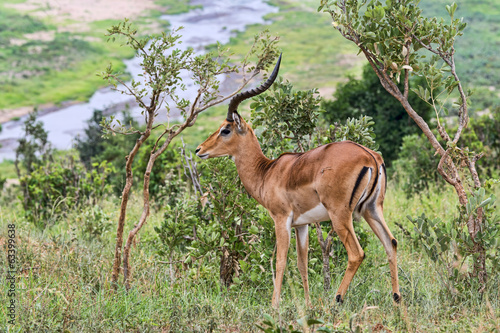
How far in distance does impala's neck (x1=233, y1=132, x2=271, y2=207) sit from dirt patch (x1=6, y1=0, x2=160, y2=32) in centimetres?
3093

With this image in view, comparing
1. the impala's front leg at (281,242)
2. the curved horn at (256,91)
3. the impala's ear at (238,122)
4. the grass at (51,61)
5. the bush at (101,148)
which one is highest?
the curved horn at (256,91)

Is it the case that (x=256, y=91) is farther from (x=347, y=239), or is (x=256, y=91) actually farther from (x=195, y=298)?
(x=195, y=298)

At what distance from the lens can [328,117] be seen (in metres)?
11.4

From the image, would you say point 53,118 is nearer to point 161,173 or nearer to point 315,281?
point 161,173

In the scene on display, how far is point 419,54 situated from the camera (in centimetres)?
426

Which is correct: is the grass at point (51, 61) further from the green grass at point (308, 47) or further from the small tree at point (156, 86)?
the small tree at point (156, 86)

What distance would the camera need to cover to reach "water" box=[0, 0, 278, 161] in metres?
22.0

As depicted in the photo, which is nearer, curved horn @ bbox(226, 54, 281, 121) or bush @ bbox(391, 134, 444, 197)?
curved horn @ bbox(226, 54, 281, 121)

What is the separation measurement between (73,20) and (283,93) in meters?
33.6

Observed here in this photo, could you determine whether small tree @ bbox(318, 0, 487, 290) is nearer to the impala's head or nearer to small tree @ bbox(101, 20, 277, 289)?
small tree @ bbox(101, 20, 277, 289)

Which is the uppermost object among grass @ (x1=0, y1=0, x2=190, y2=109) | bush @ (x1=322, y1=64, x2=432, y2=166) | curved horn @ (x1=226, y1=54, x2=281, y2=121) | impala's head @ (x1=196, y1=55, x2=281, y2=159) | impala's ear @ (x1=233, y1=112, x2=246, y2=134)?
curved horn @ (x1=226, y1=54, x2=281, y2=121)

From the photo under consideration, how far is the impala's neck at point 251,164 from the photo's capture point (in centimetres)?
451

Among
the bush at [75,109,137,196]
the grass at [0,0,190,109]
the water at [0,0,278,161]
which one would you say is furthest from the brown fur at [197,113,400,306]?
the grass at [0,0,190,109]

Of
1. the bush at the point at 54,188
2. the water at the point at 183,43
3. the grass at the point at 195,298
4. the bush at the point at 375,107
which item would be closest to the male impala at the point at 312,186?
the grass at the point at 195,298
